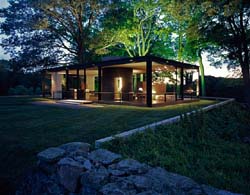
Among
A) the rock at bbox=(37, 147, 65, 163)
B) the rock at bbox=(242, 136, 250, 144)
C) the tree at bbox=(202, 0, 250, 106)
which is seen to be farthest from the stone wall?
the tree at bbox=(202, 0, 250, 106)

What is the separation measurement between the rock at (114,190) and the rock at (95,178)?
16 centimetres

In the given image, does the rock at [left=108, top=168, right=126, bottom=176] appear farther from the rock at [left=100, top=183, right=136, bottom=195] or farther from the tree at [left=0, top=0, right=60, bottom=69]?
the tree at [left=0, top=0, right=60, bottom=69]

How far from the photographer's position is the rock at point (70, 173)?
2936 millimetres

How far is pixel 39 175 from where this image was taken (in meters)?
3.41

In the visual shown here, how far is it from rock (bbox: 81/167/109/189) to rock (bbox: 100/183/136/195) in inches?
6.4

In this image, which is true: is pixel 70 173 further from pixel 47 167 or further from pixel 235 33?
pixel 235 33

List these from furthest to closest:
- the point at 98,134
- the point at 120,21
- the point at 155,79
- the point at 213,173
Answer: the point at 155,79 → the point at 120,21 → the point at 98,134 → the point at 213,173

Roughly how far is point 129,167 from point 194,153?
1698 mm

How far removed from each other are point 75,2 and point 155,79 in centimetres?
1149

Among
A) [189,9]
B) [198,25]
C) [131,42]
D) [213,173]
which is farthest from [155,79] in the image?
[213,173]

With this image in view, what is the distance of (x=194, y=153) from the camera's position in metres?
3.94

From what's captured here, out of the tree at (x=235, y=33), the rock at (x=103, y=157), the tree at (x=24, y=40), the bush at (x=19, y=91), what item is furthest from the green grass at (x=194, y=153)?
the bush at (x=19, y=91)

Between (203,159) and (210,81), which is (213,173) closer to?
(203,159)

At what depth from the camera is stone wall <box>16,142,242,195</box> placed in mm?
2320
